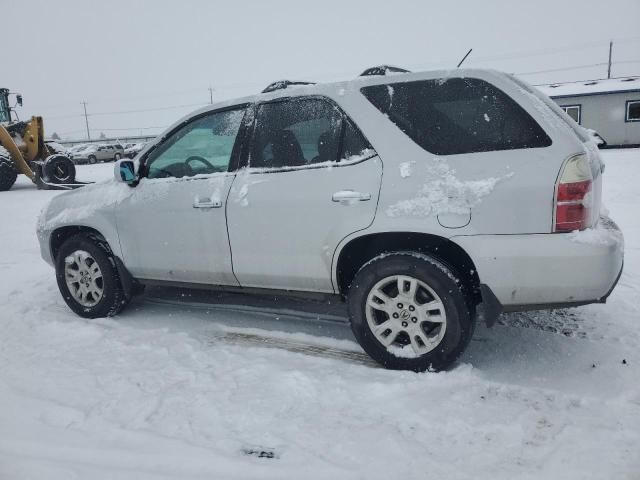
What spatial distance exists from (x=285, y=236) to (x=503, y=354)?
5.41ft

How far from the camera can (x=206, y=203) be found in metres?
3.43

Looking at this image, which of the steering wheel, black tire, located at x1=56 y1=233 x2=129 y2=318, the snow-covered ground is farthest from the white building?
black tire, located at x1=56 y1=233 x2=129 y2=318

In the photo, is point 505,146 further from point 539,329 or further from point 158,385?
point 158,385

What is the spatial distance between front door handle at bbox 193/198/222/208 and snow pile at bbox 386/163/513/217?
49.6 inches

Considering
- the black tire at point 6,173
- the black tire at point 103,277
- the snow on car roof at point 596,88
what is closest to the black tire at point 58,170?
the black tire at point 6,173

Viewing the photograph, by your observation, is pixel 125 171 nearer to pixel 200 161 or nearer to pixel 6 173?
pixel 200 161

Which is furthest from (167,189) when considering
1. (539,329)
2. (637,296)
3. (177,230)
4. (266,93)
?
(637,296)

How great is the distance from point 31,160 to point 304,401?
1646cm

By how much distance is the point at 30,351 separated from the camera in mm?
3488

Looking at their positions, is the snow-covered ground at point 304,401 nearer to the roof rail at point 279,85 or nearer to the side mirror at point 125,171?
the side mirror at point 125,171

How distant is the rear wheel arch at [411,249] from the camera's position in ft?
9.39

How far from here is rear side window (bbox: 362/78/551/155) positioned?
8.63 feet

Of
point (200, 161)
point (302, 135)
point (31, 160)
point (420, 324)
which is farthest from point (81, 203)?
point (31, 160)

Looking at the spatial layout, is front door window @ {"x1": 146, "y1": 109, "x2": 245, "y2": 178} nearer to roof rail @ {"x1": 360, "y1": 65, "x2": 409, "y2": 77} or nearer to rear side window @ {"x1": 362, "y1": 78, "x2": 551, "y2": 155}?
roof rail @ {"x1": 360, "y1": 65, "x2": 409, "y2": 77}
